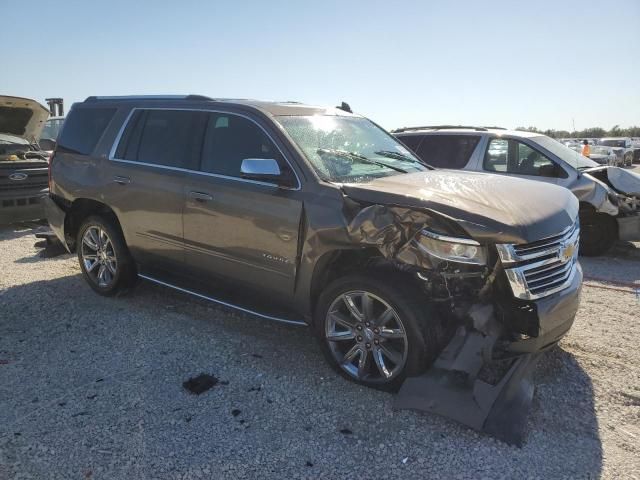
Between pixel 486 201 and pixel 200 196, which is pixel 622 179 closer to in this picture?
pixel 486 201

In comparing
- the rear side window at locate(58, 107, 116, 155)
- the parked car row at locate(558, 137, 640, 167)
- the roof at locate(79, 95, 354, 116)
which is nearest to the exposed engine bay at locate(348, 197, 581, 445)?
the roof at locate(79, 95, 354, 116)

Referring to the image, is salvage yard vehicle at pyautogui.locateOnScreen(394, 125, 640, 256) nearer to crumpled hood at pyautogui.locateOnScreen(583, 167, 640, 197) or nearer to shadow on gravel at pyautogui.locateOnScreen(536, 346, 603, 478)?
crumpled hood at pyautogui.locateOnScreen(583, 167, 640, 197)

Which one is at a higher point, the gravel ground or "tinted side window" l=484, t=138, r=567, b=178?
"tinted side window" l=484, t=138, r=567, b=178

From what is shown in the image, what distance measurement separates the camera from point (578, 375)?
3.82 meters

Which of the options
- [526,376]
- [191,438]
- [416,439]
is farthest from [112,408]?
[526,376]

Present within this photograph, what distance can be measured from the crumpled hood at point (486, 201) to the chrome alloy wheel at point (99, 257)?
2946 millimetres

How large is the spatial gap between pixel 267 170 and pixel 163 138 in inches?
61.5

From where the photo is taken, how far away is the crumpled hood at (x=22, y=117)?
30.1 feet

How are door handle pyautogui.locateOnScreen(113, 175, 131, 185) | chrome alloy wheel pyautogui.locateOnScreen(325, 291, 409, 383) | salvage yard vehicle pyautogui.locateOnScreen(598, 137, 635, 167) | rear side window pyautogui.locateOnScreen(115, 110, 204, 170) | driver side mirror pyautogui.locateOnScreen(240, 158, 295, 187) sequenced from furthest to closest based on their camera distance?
salvage yard vehicle pyautogui.locateOnScreen(598, 137, 635, 167), door handle pyautogui.locateOnScreen(113, 175, 131, 185), rear side window pyautogui.locateOnScreen(115, 110, 204, 170), driver side mirror pyautogui.locateOnScreen(240, 158, 295, 187), chrome alloy wheel pyautogui.locateOnScreen(325, 291, 409, 383)

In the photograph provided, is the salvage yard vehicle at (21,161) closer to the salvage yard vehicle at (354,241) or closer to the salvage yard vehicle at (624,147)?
the salvage yard vehicle at (354,241)

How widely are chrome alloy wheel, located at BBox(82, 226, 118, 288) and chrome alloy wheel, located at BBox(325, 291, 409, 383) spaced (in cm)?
272

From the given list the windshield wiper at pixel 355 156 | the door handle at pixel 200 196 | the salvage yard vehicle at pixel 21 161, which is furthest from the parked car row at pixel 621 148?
the door handle at pixel 200 196

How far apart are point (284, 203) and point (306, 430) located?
5.25 feet

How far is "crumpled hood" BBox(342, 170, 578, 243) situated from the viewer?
10.3 feet
